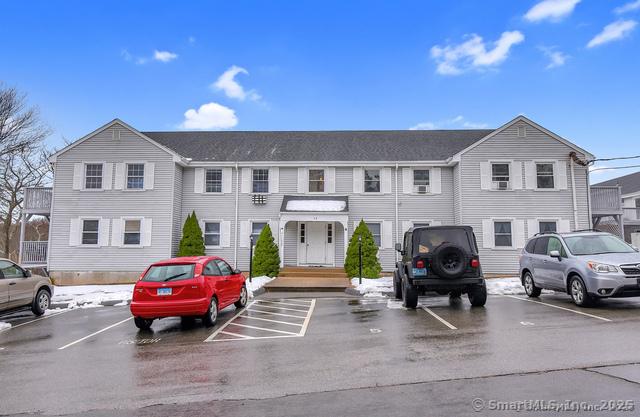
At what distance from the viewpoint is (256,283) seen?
51.6ft

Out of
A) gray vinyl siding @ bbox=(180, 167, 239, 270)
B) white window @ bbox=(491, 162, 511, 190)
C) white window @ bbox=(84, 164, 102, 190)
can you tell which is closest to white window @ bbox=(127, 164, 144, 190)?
white window @ bbox=(84, 164, 102, 190)

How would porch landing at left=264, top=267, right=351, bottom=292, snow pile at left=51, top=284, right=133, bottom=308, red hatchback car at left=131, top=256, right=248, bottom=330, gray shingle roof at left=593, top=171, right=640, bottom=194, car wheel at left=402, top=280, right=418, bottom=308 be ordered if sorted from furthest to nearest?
gray shingle roof at left=593, top=171, right=640, bottom=194 < porch landing at left=264, top=267, right=351, bottom=292 < snow pile at left=51, top=284, right=133, bottom=308 < car wheel at left=402, top=280, right=418, bottom=308 < red hatchback car at left=131, top=256, right=248, bottom=330

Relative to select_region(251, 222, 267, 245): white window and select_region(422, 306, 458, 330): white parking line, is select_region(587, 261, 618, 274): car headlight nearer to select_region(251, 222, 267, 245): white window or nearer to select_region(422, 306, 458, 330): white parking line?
select_region(422, 306, 458, 330): white parking line

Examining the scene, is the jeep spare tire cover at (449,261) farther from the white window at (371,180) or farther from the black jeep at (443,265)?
the white window at (371,180)

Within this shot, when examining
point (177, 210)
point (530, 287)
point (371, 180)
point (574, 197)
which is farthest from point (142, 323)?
point (574, 197)

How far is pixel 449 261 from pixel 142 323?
22.5 feet

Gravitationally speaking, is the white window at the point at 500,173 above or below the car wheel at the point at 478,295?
above

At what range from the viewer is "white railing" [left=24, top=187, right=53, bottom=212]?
65.8 feet

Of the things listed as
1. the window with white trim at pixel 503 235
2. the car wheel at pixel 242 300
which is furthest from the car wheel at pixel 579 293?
the window with white trim at pixel 503 235

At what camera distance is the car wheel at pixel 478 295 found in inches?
390

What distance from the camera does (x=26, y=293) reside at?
34.4ft

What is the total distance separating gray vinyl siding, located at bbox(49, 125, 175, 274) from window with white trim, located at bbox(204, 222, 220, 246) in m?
1.81

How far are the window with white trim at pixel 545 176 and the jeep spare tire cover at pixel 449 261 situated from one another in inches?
476

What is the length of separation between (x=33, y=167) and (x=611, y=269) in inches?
1465
